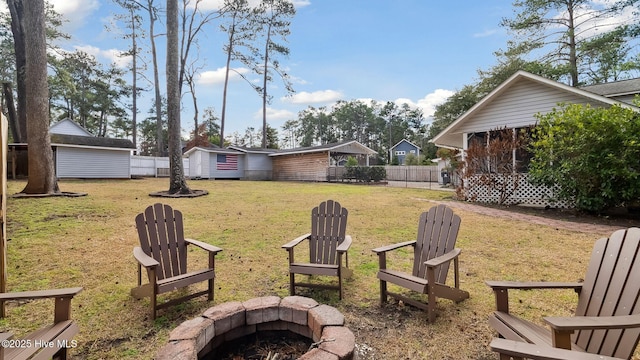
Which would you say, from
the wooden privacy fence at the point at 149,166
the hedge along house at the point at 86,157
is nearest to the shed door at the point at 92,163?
the hedge along house at the point at 86,157

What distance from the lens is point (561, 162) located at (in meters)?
7.80

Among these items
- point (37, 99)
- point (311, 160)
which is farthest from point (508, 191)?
point (37, 99)

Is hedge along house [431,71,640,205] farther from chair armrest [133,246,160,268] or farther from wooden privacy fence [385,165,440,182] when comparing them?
wooden privacy fence [385,165,440,182]

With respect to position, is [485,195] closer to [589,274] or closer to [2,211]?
[589,274]

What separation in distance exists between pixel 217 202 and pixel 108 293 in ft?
23.7

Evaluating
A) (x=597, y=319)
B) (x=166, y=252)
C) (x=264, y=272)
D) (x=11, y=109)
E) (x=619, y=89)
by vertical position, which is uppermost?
(x=11, y=109)

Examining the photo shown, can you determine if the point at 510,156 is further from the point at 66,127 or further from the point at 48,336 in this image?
the point at 66,127

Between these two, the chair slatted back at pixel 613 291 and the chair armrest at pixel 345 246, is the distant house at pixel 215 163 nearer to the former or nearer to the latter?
the chair armrest at pixel 345 246

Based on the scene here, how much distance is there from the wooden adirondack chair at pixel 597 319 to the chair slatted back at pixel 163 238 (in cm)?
300

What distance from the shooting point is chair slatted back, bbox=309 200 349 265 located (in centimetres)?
354

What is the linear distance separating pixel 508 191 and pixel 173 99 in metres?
12.9

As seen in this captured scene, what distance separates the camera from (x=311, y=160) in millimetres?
23703

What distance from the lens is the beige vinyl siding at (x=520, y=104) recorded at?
31.1 feet

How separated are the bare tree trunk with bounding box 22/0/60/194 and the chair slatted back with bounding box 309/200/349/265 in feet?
36.4
